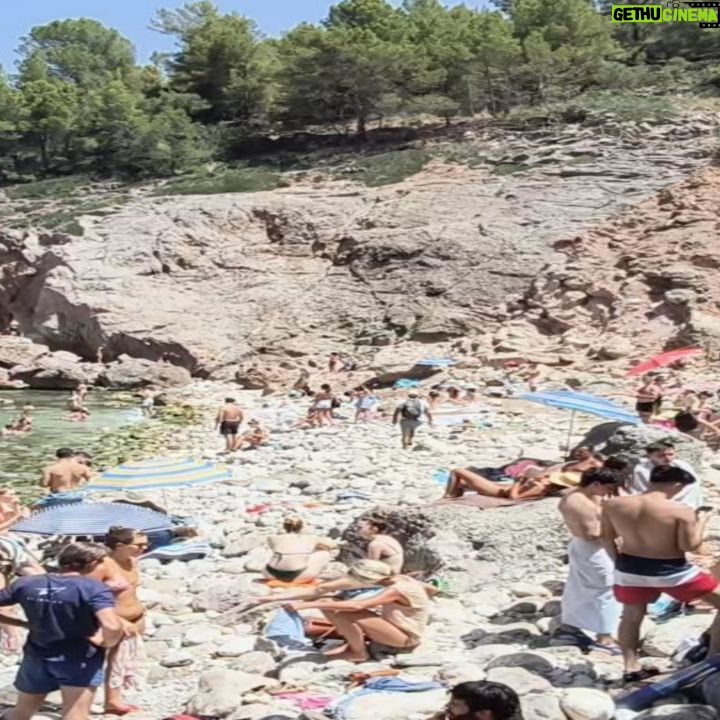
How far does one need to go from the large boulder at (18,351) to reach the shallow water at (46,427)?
275cm

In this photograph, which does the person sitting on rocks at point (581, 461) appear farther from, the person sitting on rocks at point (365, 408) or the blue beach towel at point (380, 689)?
the person sitting on rocks at point (365, 408)

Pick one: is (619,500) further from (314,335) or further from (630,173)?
(630,173)

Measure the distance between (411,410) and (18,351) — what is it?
69.8 ft

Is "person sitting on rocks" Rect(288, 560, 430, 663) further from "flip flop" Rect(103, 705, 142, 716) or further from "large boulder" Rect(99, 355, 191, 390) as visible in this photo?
"large boulder" Rect(99, 355, 191, 390)

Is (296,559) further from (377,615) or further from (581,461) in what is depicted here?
(581,461)

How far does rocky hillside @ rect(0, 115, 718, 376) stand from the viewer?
31.0 m

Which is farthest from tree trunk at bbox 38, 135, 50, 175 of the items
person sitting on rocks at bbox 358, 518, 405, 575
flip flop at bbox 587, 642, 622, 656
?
flip flop at bbox 587, 642, 622, 656

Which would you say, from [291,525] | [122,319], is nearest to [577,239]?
[122,319]

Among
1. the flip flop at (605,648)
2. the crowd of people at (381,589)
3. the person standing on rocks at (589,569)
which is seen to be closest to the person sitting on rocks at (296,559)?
the crowd of people at (381,589)

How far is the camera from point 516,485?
462 inches

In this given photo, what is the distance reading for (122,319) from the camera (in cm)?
3422

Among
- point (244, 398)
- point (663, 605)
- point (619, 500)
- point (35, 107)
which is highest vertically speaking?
point (35, 107)

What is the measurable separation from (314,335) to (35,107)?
38582mm

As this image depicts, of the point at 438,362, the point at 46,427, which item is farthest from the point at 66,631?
the point at 438,362
